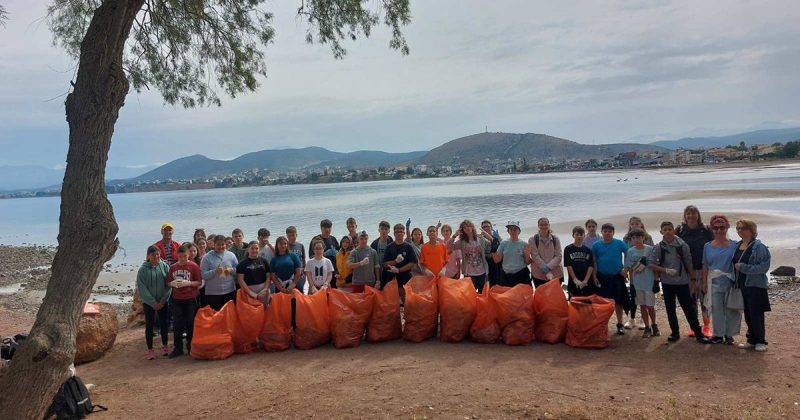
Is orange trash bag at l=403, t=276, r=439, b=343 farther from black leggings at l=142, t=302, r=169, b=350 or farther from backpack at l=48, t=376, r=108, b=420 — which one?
backpack at l=48, t=376, r=108, b=420

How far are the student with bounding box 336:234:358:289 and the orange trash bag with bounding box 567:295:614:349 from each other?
3051mm

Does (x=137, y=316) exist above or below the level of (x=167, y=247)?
below

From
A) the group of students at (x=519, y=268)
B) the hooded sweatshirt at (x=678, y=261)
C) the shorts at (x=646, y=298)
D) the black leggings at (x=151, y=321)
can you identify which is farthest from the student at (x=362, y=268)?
the hooded sweatshirt at (x=678, y=261)

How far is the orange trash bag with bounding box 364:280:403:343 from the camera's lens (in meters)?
6.67

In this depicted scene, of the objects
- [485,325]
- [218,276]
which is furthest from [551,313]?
[218,276]

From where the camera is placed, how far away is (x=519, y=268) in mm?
7320

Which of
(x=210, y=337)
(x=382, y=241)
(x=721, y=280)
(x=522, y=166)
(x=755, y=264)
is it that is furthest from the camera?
(x=522, y=166)

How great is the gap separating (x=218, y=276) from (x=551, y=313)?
164 inches

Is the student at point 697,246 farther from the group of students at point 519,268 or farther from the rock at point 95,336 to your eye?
the rock at point 95,336

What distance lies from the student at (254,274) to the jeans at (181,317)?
65 cm

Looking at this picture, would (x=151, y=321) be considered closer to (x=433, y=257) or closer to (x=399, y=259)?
(x=399, y=259)

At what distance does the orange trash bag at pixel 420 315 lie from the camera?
6559 millimetres

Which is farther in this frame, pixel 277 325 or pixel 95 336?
pixel 95 336

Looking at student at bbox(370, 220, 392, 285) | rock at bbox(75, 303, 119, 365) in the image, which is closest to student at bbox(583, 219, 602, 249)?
student at bbox(370, 220, 392, 285)
